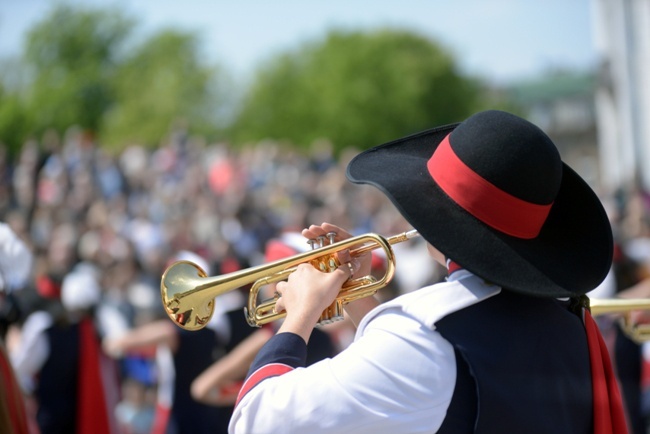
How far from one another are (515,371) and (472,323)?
0.50ft

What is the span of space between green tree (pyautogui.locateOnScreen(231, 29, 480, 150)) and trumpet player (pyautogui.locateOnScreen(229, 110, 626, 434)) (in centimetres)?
5389

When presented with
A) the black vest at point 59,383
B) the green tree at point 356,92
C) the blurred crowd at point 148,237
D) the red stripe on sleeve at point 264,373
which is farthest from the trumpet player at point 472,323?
the green tree at point 356,92

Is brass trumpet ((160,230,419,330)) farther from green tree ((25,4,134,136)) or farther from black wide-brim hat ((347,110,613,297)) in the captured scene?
green tree ((25,4,134,136))

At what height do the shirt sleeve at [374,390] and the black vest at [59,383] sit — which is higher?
the shirt sleeve at [374,390]

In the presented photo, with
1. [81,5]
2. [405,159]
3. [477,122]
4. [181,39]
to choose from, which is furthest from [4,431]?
[181,39]

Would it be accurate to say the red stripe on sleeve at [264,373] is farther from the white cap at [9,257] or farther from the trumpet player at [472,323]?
the white cap at [9,257]

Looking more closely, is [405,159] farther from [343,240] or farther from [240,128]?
[240,128]

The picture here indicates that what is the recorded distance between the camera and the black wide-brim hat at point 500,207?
2104 millimetres

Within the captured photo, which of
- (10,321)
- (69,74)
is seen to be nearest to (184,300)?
(10,321)

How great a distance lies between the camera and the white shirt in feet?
6.50

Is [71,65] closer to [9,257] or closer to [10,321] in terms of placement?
[10,321]

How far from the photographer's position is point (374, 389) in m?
1.98

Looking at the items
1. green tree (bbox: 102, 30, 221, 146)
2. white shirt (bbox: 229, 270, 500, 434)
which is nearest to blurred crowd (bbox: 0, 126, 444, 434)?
white shirt (bbox: 229, 270, 500, 434)

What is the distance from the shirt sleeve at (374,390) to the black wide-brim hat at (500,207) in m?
0.23
